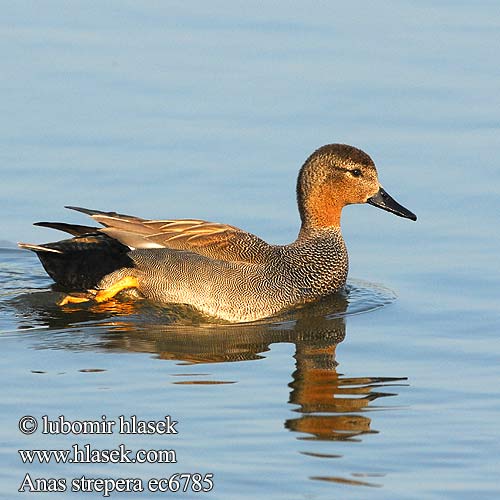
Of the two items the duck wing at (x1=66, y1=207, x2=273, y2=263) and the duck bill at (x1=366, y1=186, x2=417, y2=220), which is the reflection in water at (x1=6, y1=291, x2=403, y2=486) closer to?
the duck wing at (x1=66, y1=207, x2=273, y2=263)

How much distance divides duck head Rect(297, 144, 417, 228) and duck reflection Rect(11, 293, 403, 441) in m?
0.76

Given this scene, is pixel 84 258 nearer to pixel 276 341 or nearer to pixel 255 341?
pixel 255 341

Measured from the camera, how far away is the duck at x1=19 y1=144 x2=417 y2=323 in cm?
1099

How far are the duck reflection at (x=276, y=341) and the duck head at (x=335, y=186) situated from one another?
0.76 metres

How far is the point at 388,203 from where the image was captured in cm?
1180

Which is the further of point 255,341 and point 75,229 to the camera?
point 75,229

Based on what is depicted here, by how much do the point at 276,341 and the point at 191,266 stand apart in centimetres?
112

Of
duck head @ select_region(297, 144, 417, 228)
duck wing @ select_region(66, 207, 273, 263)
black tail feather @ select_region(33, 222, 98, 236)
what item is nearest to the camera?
duck wing @ select_region(66, 207, 273, 263)

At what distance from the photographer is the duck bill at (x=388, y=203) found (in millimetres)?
11734

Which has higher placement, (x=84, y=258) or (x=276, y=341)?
(x=84, y=258)

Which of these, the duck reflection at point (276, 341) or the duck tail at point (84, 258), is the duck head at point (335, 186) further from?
the duck tail at point (84, 258)

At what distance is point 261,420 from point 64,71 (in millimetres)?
7774

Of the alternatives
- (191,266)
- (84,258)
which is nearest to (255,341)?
(191,266)

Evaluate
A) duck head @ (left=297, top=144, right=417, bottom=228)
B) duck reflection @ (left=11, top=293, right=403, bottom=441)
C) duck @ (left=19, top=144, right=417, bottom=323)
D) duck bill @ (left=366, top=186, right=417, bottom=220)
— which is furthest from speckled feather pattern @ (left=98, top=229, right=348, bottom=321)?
duck bill @ (left=366, top=186, right=417, bottom=220)
